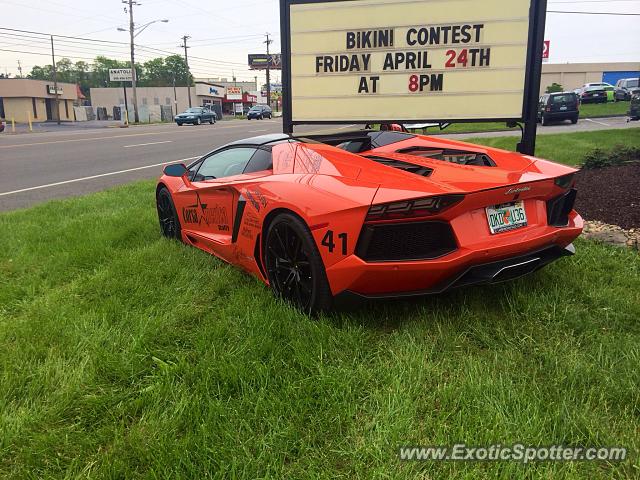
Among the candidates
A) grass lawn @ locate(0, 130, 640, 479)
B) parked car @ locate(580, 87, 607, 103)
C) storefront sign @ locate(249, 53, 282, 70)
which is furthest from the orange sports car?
storefront sign @ locate(249, 53, 282, 70)

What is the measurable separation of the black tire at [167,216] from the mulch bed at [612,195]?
13.4 ft

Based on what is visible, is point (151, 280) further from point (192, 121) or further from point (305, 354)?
point (192, 121)

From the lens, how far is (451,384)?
239cm

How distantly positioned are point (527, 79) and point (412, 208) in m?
3.38

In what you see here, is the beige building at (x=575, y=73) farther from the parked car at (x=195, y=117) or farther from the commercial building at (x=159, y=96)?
the commercial building at (x=159, y=96)

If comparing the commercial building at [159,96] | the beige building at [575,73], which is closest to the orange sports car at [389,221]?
the beige building at [575,73]

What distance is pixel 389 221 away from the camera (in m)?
2.70

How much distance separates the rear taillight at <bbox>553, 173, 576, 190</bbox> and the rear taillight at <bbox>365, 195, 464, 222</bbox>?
0.91 metres

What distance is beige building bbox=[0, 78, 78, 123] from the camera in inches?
2127

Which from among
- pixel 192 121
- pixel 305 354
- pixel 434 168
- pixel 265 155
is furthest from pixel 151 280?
pixel 192 121

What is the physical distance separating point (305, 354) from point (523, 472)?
1207 mm

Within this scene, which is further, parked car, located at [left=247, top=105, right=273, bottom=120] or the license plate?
parked car, located at [left=247, top=105, right=273, bottom=120]

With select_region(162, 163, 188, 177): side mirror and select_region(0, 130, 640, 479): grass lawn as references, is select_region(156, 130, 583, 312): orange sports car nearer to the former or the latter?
select_region(0, 130, 640, 479): grass lawn

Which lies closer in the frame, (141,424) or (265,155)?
(141,424)
